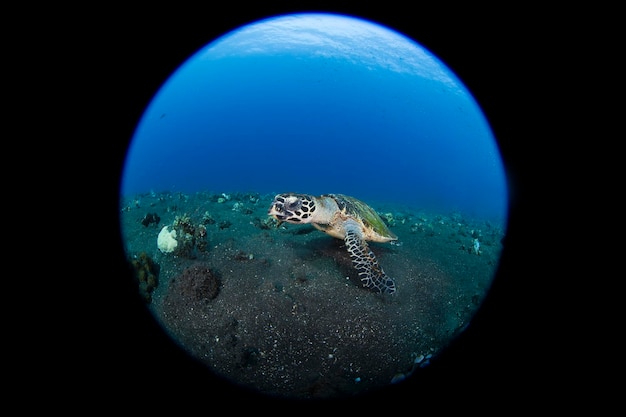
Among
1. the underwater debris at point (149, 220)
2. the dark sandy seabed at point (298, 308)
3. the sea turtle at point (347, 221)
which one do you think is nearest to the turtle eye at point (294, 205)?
the sea turtle at point (347, 221)

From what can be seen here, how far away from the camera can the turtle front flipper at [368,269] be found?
15.6 ft

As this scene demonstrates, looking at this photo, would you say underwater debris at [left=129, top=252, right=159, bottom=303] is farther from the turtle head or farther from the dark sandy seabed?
the turtle head

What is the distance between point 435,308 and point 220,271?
4.18 metres

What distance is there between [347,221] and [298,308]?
2306mm

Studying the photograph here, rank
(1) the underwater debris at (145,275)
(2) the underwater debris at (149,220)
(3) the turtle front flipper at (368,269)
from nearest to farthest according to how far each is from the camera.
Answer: (1) the underwater debris at (145,275) < (3) the turtle front flipper at (368,269) < (2) the underwater debris at (149,220)

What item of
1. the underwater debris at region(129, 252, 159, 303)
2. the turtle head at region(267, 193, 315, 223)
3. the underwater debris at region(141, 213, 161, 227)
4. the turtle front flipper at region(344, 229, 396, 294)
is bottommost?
the underwater debris at region(141, 213, 161, 227)

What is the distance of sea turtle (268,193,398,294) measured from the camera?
486 cm

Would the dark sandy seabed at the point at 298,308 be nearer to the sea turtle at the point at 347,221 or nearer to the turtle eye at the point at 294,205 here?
the sea turtle at the point at 347,221

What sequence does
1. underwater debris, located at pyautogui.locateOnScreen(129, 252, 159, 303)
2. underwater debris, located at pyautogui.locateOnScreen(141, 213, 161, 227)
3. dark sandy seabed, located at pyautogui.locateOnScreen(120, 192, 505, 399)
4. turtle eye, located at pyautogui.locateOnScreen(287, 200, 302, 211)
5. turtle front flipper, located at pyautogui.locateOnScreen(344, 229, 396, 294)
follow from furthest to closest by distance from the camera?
underwater debris, located at pyautogui.locateOnScreen(141, 213, 161, 227), turtle eye, located at pyautogui.locateOnScreen(287, 200, 302, 211), turtle front flipper, located at pyautogui.locateOnScreen(344, 229, 396, 294), underwater debris, located at pyautogui.locateOnScreen(129, 252, 159, 303), dark sandy seabed, located at pyautogui.locateOnScreen(120, 192, 505, 399)

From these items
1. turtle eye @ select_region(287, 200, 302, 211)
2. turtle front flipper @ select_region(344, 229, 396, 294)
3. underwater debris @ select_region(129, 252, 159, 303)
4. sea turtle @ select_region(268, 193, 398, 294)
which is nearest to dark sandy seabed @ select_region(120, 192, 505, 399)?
A: underwater debris @ select_region(129, 252, 159, 303)

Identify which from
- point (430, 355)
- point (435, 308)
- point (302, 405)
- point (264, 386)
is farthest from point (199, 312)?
point (435, 308)

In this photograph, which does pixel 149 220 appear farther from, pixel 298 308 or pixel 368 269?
pixel 368 269

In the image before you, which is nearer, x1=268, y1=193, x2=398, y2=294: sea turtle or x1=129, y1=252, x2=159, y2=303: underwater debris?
x1=129, y1=252, x2=159, y2=303: underwater debris

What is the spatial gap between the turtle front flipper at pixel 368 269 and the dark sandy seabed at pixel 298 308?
0.68ft
